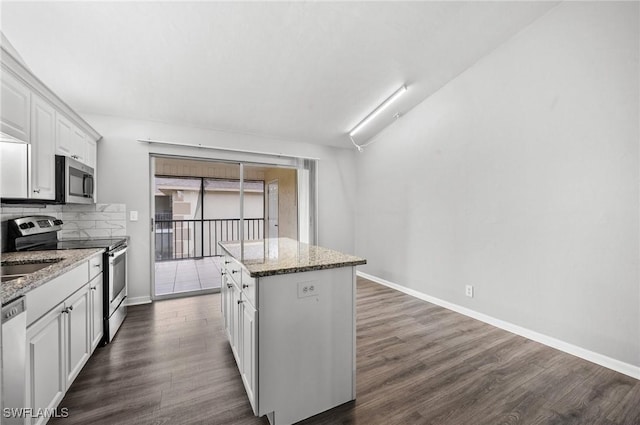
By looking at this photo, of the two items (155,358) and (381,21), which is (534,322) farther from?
(155,358)

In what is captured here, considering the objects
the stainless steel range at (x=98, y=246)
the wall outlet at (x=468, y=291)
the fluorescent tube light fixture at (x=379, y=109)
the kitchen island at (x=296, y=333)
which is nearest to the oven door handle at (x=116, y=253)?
the stainless steel range at (x=98, y=246)

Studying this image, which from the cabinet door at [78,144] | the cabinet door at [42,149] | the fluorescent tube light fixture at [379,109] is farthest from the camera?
the fluorescent tube light fixture at [379,109]

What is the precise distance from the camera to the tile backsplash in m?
2.97

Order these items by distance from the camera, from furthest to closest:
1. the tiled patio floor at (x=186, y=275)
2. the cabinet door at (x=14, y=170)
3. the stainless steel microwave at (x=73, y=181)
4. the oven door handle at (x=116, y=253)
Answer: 1. the tiled patio floor at (x=186, y=275)
2. the oven door handle at (x=116, y=253)
3. the stainless steel microwave at (x=73, y=181)
4. the cabinet door at (x=14, y=170)

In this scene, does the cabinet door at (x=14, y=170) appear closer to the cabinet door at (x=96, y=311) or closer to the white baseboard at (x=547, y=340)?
the cabinet door at (x=96, y=311)

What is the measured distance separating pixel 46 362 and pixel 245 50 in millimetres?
2745

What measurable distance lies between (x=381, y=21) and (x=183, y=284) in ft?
13.7

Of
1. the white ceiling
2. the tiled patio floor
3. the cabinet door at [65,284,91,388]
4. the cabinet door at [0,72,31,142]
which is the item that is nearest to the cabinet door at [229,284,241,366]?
the cabinet door at [65,284,91,388]

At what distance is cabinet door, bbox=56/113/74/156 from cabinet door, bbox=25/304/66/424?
5.03 ft

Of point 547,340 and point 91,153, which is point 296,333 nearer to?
point 547,340

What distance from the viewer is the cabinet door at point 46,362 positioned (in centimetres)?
134

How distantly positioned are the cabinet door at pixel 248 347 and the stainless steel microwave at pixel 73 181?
1.95 m

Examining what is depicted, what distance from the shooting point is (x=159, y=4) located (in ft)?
6.86

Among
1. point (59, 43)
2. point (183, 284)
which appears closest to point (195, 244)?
point (183, 284)
